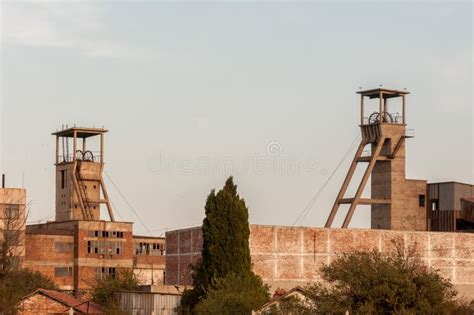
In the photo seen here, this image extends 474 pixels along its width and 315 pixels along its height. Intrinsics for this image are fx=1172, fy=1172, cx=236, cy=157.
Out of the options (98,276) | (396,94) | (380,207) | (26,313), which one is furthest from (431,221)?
(26,313)

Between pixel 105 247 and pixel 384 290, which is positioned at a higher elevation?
pixel 384 290

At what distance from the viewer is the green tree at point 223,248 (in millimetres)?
59062

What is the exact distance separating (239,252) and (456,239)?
24438mm

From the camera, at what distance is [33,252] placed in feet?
318

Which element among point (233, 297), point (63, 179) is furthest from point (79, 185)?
point (233, 297)

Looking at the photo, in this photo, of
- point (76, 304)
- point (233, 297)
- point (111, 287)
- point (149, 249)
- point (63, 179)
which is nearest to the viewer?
point (233, 297)

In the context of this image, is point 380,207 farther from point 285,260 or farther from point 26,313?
point 26,313

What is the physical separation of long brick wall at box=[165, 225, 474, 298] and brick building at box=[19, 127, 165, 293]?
20.6 metres

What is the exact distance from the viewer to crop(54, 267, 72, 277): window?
98.4 meters

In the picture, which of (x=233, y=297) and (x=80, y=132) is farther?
(x=80, y=132)

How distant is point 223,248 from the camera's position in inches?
2366

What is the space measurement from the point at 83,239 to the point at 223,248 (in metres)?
42.0

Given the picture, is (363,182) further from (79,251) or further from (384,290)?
(384,290)

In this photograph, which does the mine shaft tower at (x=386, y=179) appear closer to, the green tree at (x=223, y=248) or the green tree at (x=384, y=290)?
the green tree at (x=223, y=248)
